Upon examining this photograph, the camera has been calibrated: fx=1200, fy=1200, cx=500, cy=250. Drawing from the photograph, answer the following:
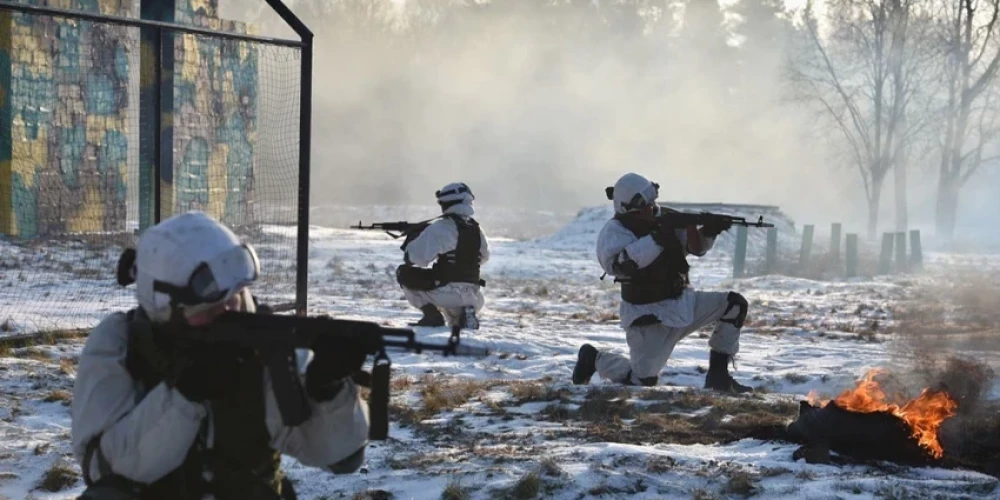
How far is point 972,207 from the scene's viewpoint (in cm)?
6644

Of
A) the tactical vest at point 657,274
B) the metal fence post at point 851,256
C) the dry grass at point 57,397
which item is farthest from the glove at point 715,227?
the metal fence post at point 851,256

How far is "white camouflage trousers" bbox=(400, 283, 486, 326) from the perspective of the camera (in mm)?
11945

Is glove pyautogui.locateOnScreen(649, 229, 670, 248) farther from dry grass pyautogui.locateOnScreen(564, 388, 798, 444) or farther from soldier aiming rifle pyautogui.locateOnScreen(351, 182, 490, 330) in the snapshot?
soldier aiming rifle pyautogui.locateOnScreen(351, 182, 490, 330)

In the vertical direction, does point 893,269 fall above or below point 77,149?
below

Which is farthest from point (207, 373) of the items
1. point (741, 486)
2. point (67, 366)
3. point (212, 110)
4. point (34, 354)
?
point (212, 110)

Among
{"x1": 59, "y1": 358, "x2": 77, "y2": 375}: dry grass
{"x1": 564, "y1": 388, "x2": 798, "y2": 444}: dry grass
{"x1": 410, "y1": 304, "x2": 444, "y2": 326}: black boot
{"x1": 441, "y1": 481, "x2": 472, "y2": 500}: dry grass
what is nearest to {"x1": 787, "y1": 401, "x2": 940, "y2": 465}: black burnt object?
{"x1": 564, "y1": 388, "x2": 798, "y2": 444}: dry grass

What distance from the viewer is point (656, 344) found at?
9.21m

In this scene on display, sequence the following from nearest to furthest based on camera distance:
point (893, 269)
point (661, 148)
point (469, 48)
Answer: point (893, 269), point (469, 48), point (661, 148)

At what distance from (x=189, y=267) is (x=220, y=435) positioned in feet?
1.56

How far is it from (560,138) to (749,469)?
54.9 metres

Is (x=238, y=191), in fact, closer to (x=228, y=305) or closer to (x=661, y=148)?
(x=228, y=305)

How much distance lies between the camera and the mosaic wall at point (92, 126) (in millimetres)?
17734

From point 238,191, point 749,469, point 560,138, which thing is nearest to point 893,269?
point 238,191

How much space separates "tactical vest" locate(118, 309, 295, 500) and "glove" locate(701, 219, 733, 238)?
6002 millimetres
